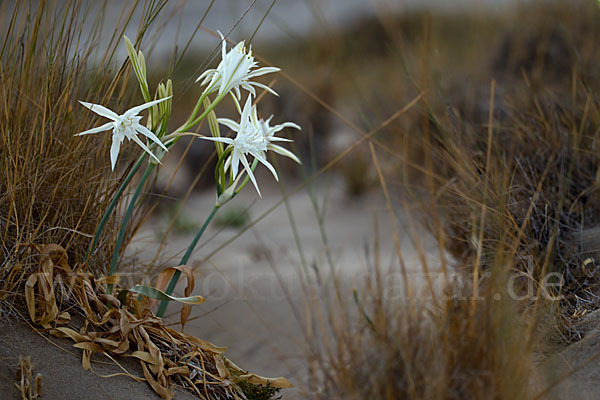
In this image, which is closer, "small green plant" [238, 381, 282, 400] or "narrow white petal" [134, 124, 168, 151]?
"narrow white petal" [134, 124, 168, 151]

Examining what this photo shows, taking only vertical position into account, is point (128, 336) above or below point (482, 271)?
below

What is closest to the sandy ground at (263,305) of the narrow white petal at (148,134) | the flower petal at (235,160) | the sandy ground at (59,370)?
the sandy ground at (59,370)

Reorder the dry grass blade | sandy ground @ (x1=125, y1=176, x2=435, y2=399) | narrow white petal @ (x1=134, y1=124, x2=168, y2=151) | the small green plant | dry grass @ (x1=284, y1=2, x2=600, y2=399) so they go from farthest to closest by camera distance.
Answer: sandy ground @ (x1=125, y1=176, x2=435, y2=399) < the small green plant < the dry grass blade < narrow white petal @ (x1=134, y1=124, x2=168, y2=151) < dry grass @ (x1=284, y1=2, x2=600, y2=399)

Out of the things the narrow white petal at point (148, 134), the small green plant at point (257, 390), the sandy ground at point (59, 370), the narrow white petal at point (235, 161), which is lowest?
the small green plant at point (257, 390)

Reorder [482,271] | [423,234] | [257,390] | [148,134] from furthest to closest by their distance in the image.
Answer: [423,234]
[482,271]
[257,390]
[148,134]

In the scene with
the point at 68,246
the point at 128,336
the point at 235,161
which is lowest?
the point at 128,336

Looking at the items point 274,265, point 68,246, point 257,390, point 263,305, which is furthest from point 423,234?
point 68,246

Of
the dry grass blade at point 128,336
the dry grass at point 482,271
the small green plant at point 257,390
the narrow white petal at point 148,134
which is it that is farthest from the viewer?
the small green plant at point 257,390

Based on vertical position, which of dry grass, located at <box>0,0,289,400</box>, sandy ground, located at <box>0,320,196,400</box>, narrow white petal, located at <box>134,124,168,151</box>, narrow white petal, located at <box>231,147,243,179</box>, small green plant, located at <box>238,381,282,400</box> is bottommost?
small green plant, located at <box>238,381,282,400</box>

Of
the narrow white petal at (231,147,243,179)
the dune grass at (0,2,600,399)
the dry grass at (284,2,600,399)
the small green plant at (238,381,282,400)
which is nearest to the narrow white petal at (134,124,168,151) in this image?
the narrow white petal at (231,147,243,179)

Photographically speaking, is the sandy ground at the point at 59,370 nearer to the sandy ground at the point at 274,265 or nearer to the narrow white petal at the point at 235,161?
the sandy ground at the point at 274,265

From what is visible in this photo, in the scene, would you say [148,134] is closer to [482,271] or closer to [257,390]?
[257,390]

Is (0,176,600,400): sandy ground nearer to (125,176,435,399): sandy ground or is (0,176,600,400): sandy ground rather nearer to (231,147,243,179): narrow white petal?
(125,176,435,399): sandy ground

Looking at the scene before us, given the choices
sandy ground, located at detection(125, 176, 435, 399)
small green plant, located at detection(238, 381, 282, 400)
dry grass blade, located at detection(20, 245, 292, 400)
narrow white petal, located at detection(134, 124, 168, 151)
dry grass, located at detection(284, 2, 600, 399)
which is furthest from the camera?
sandy ground, located at detection(125, 176, 435, 399)
